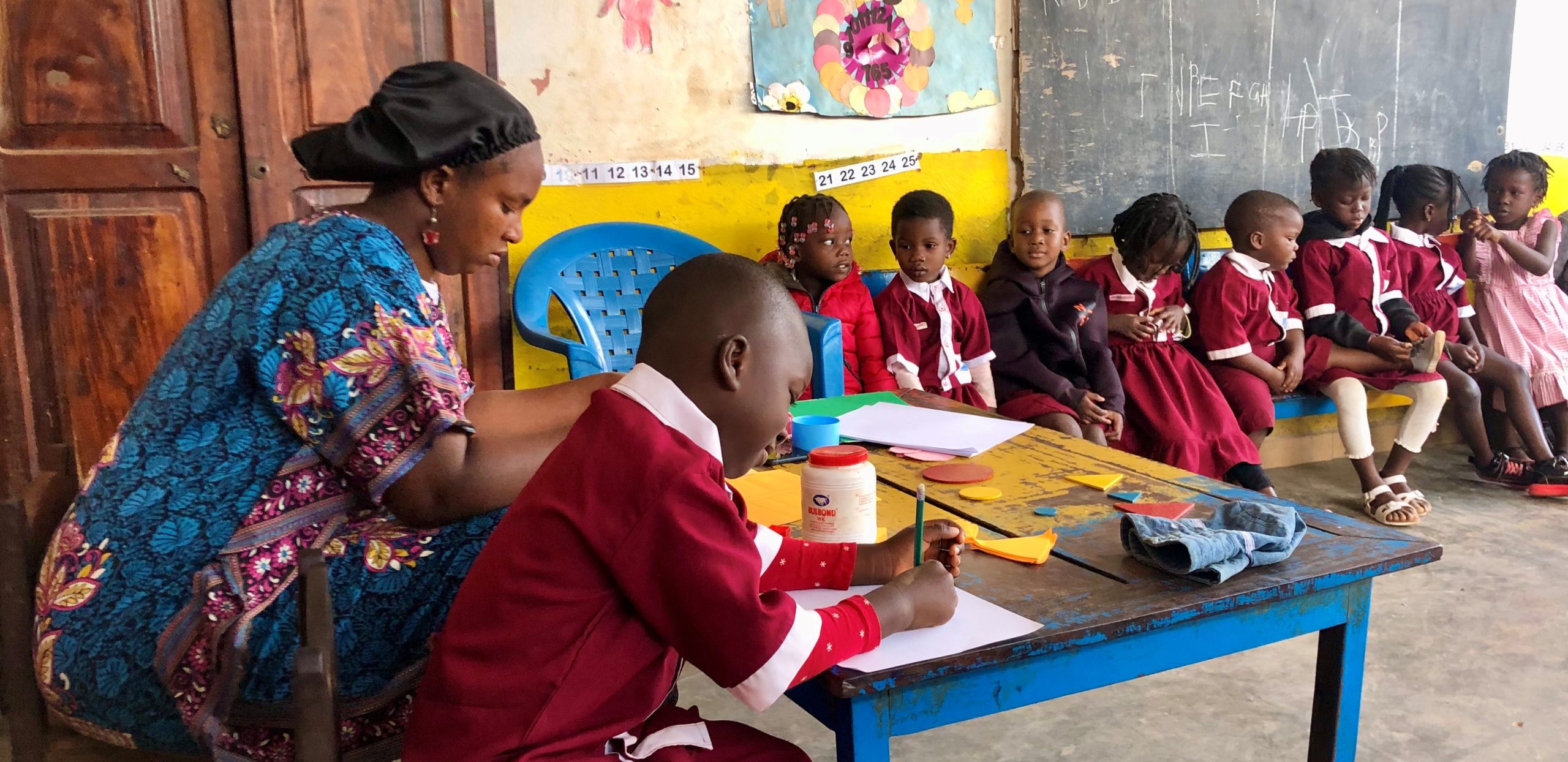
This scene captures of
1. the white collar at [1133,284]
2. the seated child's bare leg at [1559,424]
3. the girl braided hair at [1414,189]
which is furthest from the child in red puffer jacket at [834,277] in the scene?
the seated child's bare leg at [1559,424]

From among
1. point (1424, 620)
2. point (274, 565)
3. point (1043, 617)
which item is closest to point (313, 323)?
point (274, 565)

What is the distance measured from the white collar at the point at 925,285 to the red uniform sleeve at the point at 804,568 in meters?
2.37

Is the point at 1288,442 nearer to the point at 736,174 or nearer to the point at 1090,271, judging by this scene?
the point at 1090,271

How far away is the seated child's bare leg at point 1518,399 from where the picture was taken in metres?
4.46

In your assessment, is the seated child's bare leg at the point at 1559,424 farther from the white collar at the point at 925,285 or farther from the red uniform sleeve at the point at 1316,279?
the white collar at the point at 925,285

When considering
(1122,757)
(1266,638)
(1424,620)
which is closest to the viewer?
(1266,638)

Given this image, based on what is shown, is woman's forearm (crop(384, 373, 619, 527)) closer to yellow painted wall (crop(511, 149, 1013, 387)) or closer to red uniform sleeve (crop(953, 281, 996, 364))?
yellow painted wall (crop(511, 149, 1013, 387))

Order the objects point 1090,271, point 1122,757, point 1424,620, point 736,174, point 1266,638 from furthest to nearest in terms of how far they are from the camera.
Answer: point 1090,271 < point 736,174 < point 1424,620 < point 1122,757 < point 1266,638

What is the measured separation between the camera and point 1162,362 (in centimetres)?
386

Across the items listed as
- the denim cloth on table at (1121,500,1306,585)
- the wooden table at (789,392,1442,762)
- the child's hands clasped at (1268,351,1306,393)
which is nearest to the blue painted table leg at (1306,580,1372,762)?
the wooden table at (789,392,1442,762)

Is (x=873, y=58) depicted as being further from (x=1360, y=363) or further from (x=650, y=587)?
(x=650, y=587)

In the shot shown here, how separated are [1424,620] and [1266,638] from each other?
2.07 m

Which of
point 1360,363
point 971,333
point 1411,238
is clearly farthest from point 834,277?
point 1411,238

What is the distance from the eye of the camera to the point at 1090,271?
402 cm
